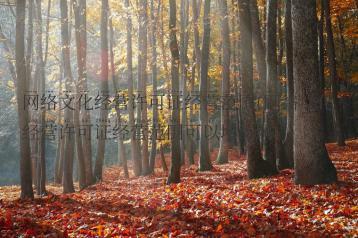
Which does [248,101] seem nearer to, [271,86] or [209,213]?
[271,86]

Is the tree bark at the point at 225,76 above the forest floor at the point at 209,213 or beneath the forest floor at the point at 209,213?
above

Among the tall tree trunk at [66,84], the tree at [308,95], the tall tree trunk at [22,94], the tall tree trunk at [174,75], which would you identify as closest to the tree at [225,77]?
the tall tree trunk at [174,75]

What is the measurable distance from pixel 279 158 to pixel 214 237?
7.47m

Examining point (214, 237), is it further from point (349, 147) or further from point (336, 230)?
point (349, 147)

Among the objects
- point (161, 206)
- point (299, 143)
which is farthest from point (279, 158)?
point (161, 206)

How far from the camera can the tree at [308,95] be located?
8562 mm

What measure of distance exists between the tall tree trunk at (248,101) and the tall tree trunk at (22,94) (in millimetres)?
6152

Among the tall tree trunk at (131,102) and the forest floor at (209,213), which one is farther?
the tall tree trunk at (131,102)

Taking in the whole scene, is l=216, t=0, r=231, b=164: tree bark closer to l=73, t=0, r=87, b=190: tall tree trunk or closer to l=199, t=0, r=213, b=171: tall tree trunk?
l=199, t=0, r=213, b=171: tall tree trunk

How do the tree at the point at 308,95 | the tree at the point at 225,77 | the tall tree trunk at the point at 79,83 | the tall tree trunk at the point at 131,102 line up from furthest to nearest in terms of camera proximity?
the tall tree trunk at the point at 131,102 < the tree at the point at 225,77 < the tall tree trunk at the point at 79,83 < the tree at the point at 308,95

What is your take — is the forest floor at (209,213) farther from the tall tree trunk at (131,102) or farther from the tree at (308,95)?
the tall tree trunk at (131,102)

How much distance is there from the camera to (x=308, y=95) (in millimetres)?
8562

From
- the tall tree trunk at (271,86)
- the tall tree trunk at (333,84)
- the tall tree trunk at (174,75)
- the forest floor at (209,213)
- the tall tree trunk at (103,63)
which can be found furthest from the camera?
the tall tree trunk at (333,84)

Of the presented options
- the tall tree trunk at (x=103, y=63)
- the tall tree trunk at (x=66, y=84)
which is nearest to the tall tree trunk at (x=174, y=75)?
the tall tree trunk at (x=66, y=84)
